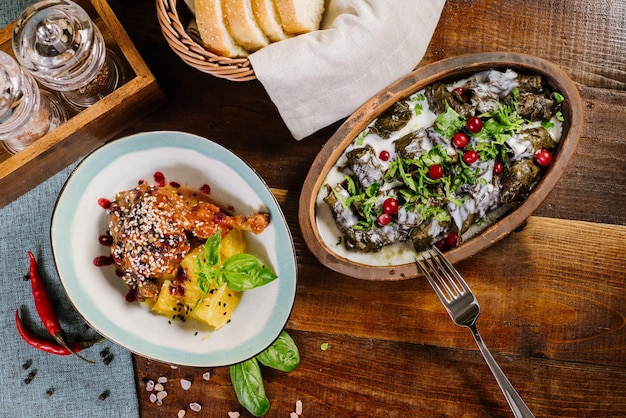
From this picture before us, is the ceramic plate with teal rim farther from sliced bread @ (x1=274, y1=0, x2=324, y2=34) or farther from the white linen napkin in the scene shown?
sliced bread @ (x1=274, y1=0, x2=324, y2=34)

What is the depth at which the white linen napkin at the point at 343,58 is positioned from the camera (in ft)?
7.87

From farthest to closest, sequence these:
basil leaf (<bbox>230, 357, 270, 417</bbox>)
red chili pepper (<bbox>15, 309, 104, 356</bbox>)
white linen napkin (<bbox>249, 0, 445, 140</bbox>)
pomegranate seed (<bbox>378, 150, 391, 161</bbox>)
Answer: red chili pepper (<bbox>15, 309, 104, 356</bbox>), basil leaf (<bbox>230, 357, 270, 417</bbox>), pomegranate seed (<bbox>378, 150, 391, 161</bbox>), white linen napkin (<bbox>249, 0, 445, 140</bbox>)

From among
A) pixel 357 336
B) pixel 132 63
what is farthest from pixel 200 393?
pixel 132 63

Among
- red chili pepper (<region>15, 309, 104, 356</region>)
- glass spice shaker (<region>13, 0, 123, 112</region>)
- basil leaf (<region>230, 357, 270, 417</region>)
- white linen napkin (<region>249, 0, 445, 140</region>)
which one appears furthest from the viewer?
red chili pepper (<region>15, 309, 104, 356</region>)

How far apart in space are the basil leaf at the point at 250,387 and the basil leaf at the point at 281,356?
67 mm

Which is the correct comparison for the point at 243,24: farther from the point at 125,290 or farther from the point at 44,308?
the point at 44,308

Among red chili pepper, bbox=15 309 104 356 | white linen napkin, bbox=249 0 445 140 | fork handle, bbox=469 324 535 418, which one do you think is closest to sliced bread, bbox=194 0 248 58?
white linen napkin, bbox=249 0 445 140

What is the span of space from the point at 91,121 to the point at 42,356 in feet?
4.15

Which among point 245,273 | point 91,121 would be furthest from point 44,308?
point 245,273

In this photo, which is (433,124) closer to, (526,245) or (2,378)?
(526,245)

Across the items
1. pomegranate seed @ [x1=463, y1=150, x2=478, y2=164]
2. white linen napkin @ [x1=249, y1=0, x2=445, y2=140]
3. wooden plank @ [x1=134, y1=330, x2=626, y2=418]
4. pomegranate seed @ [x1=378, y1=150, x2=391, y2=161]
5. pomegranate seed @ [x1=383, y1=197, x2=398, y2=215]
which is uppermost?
white linen napkin @ [x1=249, y1=0, x2=445, y2=140]

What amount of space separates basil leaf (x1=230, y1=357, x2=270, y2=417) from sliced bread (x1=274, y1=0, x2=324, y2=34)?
152cm

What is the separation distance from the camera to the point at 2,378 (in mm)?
2857

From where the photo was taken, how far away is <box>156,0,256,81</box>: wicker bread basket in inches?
92.5
